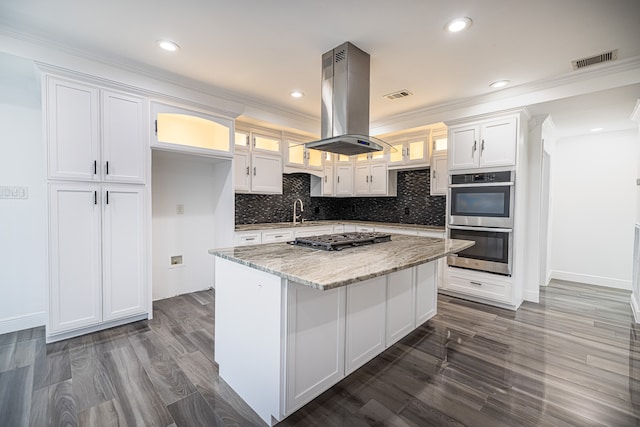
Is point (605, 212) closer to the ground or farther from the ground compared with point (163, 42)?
closer to the ground

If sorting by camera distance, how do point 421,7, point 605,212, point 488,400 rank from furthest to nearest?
1. point 605,212
2. point 421,7
3. point 488,400

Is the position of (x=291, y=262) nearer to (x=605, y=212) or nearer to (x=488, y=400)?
(x=488, y=400)

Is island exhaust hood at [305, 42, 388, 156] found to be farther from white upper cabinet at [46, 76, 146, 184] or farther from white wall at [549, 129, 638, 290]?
white wall at [549, 129, 638, 290]

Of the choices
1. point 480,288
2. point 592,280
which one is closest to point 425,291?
point 480,288

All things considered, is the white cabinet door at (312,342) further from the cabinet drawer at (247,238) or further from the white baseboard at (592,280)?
the white baseboard at (592,280)

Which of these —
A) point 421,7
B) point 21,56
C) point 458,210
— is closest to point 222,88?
point 21,56

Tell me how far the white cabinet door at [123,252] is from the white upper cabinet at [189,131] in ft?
A: 2.05

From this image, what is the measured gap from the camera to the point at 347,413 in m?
1.63

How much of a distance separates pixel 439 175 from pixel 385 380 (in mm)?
3065

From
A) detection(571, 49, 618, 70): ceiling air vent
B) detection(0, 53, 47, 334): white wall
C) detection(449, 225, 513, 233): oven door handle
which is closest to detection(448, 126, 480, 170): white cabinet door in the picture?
detection(449, 225, 513, 233): oven door handle

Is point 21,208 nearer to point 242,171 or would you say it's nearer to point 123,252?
point 123,252

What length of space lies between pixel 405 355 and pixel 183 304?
2.61m

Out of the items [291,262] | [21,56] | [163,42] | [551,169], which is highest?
[163,42]

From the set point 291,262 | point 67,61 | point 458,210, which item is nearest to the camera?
point 291,262
